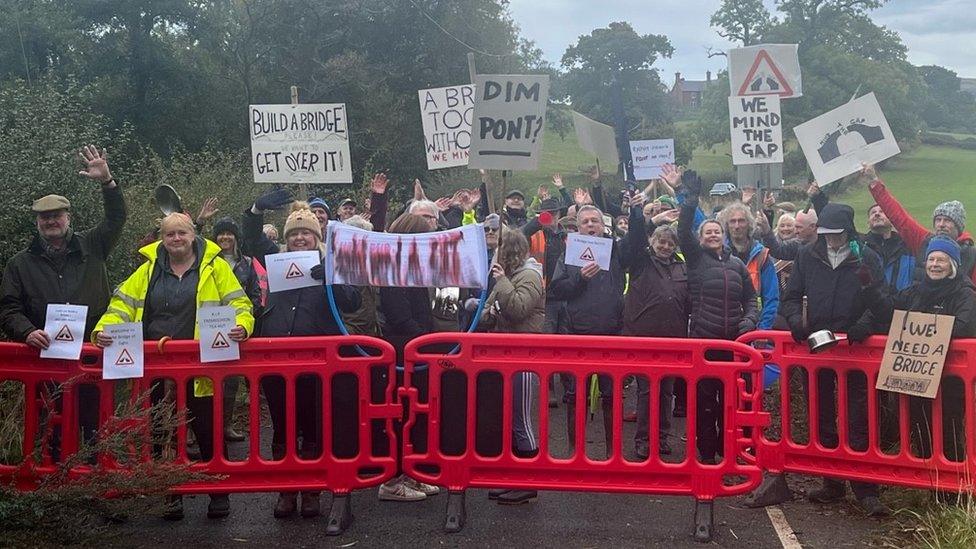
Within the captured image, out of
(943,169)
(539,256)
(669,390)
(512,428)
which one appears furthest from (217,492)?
(943,169)

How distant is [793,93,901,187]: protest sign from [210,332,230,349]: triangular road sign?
4.91 m

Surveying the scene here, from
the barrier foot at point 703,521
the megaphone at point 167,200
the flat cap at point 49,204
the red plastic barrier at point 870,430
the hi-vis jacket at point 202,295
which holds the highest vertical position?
the megaphone at point 167,200

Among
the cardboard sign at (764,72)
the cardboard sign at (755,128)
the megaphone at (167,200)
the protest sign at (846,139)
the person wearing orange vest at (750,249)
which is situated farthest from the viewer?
the cardboard sign at (764,72)

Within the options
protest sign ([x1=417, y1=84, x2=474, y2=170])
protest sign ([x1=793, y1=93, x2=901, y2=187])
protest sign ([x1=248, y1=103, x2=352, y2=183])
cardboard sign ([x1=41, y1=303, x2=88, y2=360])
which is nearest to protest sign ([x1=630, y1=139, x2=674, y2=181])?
protest sign ([x1=417, y1=84, x2=474, y2=170])

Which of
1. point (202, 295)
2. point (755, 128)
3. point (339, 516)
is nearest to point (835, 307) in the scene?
point (339, 516)

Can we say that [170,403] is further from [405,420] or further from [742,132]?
[742,132]

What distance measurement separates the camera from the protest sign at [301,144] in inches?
412

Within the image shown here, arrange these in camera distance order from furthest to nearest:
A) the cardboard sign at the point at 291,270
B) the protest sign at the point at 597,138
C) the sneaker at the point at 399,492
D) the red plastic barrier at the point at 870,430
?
the protest sign at the point at 597,138, the sneaker at the point at 399,492, the cardboard sign at the point at 291,270, the red plastic barrier at the point at 870,430

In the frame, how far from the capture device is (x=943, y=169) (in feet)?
165

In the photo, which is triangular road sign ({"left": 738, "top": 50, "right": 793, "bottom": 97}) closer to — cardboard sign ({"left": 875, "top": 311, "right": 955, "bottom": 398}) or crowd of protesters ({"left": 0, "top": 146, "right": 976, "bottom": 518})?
crowd of protesters ({"left": 0, "top": 146, "right": 976, "bottom": 518})

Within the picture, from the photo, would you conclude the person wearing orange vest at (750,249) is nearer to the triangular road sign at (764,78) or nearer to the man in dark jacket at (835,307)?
the man in dark jacket at (835,307)

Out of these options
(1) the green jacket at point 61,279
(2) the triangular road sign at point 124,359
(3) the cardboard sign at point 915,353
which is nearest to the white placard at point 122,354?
(2) the triangular road sign at point 124,359

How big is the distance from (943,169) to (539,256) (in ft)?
150

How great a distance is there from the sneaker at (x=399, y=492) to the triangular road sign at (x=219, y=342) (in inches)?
59.5
